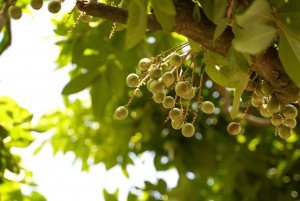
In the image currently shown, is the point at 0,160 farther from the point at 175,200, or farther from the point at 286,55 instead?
the point at 286,55

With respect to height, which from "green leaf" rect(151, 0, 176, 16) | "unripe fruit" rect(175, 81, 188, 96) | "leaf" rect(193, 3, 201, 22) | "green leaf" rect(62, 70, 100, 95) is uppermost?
"green leaf" rect(151, 0, 176, 16)

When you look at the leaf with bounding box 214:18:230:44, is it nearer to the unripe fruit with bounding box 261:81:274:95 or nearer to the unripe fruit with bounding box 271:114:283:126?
the unripe fruit with bounding box 261:81:274:95

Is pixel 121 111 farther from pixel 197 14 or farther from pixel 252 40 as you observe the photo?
pixel 252 40

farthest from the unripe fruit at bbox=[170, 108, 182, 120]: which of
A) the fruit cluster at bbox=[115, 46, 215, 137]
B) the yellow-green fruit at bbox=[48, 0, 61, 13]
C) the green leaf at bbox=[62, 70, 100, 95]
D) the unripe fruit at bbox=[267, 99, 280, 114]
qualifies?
the green leaf at bbox=[62, 70, 100, 95]

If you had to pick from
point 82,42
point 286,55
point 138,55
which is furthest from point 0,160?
point 286,55

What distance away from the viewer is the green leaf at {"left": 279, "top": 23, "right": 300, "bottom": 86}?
74 cm

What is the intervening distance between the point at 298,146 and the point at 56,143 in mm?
1457

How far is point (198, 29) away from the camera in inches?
35.3

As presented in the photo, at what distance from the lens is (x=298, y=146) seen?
2.45 metres

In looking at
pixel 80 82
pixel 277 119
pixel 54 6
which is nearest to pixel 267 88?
pixel 277 119

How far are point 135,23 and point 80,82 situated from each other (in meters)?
1.23

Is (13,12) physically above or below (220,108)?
above

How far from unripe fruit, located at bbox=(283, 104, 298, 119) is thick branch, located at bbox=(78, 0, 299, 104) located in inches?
6.8

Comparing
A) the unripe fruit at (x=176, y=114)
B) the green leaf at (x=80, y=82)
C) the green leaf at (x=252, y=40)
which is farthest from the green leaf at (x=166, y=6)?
the green leaf at (x=80, y=82)
